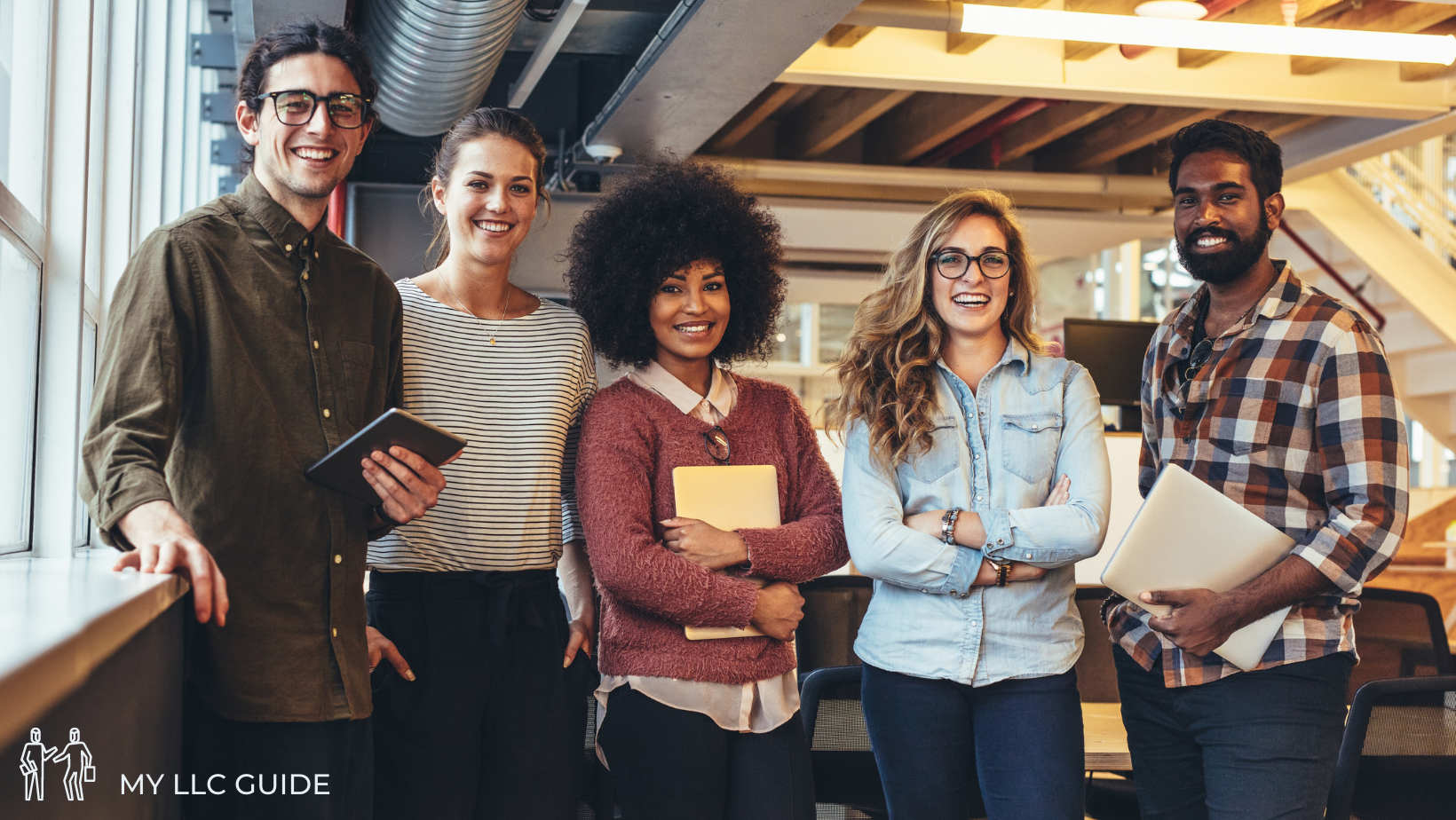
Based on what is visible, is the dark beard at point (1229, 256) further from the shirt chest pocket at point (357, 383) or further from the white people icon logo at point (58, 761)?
the white people icon logo at point (58, 761)

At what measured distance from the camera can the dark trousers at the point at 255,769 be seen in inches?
67.8

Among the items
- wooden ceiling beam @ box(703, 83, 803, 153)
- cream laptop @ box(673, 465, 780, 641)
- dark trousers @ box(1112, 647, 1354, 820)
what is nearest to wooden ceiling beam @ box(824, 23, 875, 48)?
wooden ceiling beam @ box(703, 83, 803, 153)

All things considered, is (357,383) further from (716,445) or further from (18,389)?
(18,389)

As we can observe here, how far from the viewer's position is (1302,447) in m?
2.19

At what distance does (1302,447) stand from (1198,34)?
2.11 metres

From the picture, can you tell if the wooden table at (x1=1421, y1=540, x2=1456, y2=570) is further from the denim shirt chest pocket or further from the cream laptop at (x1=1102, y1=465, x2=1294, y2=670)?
the denim shirt chest pocket

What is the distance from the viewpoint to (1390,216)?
7.35 meters

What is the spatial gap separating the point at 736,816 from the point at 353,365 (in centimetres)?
98

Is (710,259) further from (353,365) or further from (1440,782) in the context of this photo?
(1440,782)

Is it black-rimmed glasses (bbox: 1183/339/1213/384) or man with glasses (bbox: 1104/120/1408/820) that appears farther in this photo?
black-rimmed glasses (bbox: 1183/339/1213/384)

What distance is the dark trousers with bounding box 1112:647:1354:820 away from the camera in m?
2.09

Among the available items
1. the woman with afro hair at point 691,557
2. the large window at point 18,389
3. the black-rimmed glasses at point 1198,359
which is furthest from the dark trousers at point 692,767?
the large window at point 18,389

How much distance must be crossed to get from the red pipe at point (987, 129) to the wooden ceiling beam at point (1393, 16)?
1401 mm

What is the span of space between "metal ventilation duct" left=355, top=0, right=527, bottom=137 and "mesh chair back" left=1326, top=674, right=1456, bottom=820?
9.17 feet
